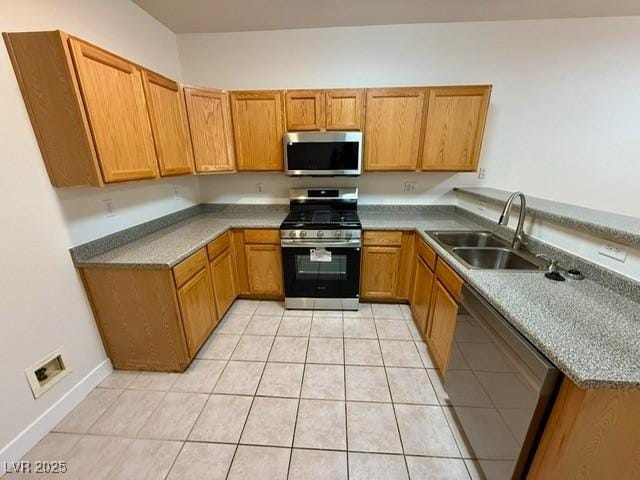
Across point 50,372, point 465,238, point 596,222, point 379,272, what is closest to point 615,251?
point 596,222

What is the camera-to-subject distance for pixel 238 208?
3066 millimetres

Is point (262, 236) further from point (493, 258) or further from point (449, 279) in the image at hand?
point (493, 258)

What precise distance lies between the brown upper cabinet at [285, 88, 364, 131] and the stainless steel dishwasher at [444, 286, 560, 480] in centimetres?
182

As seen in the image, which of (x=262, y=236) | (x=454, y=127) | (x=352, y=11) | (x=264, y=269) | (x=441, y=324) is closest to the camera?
(x=441, y=324)

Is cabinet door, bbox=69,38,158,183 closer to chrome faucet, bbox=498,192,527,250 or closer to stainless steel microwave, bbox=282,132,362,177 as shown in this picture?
stainless steel microwave, bbox=282,132,362,177

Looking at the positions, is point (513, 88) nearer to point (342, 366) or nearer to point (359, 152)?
point (359, 152)

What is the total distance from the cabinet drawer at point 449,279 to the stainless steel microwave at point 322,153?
1.16m

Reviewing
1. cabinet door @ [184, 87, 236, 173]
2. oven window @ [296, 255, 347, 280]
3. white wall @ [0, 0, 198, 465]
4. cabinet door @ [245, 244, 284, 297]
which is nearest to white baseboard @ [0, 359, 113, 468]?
white wall @ [0, 0, 198, 465]

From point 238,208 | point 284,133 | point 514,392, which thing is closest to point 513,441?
point 514,392

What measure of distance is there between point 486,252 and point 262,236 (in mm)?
1934

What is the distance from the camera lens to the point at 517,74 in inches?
97.3

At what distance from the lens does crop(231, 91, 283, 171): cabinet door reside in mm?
2443

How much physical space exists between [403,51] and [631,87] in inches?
82.5

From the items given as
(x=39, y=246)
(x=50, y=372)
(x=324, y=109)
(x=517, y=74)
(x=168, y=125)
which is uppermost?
A: (x=517, y=74)
